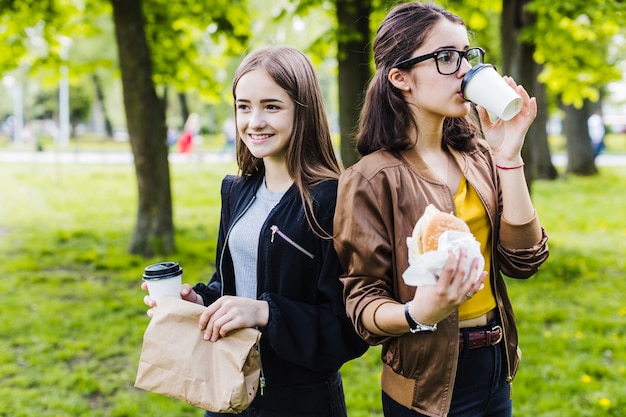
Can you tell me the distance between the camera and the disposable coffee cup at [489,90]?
1633 millimetres

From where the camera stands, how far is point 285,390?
2045 mm

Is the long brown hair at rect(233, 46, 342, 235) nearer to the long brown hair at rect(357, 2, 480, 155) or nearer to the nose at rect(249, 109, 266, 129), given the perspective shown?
the nose at rect(249, 109, 266, 129)

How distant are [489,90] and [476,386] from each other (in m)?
0.88

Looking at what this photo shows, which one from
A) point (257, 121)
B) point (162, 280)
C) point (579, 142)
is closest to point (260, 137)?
point (257, 121)

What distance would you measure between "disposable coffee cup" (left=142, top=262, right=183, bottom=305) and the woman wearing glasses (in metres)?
0.55

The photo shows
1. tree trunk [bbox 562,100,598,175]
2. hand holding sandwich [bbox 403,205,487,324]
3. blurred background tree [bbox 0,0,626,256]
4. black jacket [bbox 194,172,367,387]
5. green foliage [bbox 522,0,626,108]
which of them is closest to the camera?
hand holding sandwich [bbox 403,205,487,324]

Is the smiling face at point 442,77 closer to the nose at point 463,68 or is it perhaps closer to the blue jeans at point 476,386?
the nose at point 463,68

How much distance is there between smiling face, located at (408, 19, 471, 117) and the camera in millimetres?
1732

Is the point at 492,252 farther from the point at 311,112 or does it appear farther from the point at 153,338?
the point at 153,338

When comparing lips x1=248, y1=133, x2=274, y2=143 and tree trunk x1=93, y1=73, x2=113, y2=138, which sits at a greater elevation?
tree trunk x1=93, y1=73, x2=113, y2=138

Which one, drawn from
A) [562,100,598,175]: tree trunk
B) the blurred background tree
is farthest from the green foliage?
[562,100,598,175]: tree trunk

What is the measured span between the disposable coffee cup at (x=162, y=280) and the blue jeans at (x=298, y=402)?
48cm

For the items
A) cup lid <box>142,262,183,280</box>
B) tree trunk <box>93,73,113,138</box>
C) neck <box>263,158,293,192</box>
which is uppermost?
tree trunk <box>93,73,113,138</box>

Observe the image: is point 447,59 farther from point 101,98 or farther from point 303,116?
point 101,98
